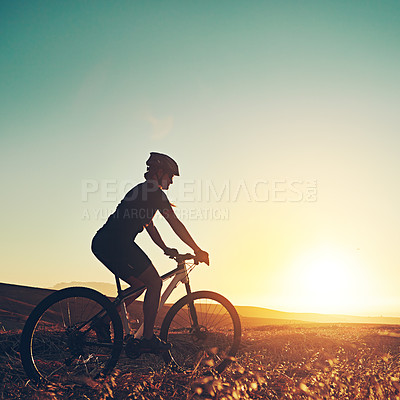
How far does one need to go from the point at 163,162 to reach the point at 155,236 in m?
1.10

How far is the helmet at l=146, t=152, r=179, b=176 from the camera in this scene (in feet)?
16.7

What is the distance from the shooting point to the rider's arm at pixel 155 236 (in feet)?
17.8

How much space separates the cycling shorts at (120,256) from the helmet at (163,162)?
1.08 metres

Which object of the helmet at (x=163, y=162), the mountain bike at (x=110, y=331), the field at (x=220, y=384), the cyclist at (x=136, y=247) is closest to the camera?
the field at (x=220, y=384)

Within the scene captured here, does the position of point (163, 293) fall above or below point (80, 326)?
above

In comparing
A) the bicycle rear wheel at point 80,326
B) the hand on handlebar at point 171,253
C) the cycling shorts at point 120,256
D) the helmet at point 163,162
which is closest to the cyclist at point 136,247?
the cycling shorts at point 120,256

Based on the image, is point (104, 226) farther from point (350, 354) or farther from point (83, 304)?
point (350, 354)

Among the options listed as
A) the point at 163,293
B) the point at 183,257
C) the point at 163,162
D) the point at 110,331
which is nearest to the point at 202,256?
the point at 183,257

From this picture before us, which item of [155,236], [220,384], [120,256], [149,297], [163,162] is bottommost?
[220,384]

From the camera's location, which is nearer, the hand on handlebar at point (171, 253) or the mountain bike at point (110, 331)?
the mountain bike at point (110, 331)

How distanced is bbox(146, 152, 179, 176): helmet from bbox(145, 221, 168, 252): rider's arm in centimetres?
83

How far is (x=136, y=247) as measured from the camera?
15.6ft

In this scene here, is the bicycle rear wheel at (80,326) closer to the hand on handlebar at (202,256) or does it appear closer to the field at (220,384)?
the field at (220,384)

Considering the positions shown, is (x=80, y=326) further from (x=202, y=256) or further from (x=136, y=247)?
(x=202, y=256)
